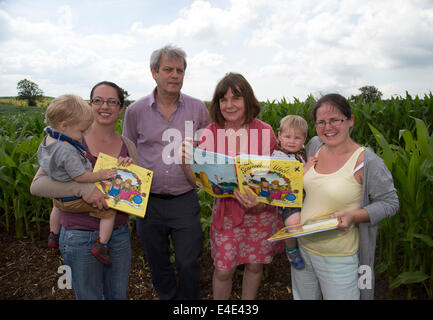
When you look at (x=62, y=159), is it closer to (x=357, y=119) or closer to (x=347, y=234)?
(x=347, y=234)

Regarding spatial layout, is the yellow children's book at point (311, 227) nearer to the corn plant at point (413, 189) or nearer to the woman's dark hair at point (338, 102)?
the woman's dark hair at point (338, 102)

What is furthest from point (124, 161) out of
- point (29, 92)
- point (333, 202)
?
point (29, 92)

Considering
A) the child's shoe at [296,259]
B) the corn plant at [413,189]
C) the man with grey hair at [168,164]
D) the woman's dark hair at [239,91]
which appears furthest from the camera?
the man with grey hair at [168,164]

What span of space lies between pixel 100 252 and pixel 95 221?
0.57 ft

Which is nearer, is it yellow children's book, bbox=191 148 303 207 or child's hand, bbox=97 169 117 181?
yellow children's book, bbox=191 148 303 207

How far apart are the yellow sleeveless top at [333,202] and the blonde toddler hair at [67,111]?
1.24 meters

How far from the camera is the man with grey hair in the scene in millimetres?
2113

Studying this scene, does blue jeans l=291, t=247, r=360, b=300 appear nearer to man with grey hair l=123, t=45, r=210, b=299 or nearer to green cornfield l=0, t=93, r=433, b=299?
green cornfield l=0, t=93, r=433, b=299

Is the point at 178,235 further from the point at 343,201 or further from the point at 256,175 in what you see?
the point at 343,201

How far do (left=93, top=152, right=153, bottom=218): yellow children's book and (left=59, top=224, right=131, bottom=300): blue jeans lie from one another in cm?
19

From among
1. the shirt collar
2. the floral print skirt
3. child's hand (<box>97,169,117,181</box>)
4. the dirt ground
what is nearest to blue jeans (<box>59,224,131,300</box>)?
child's hand (<box>97,169,117,181</box>)

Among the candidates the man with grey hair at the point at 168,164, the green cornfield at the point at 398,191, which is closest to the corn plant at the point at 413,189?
the green cornfield at the point at 398,191

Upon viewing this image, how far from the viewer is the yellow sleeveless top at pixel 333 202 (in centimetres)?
Answer: 156

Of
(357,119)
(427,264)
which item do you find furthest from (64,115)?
(357,119)
